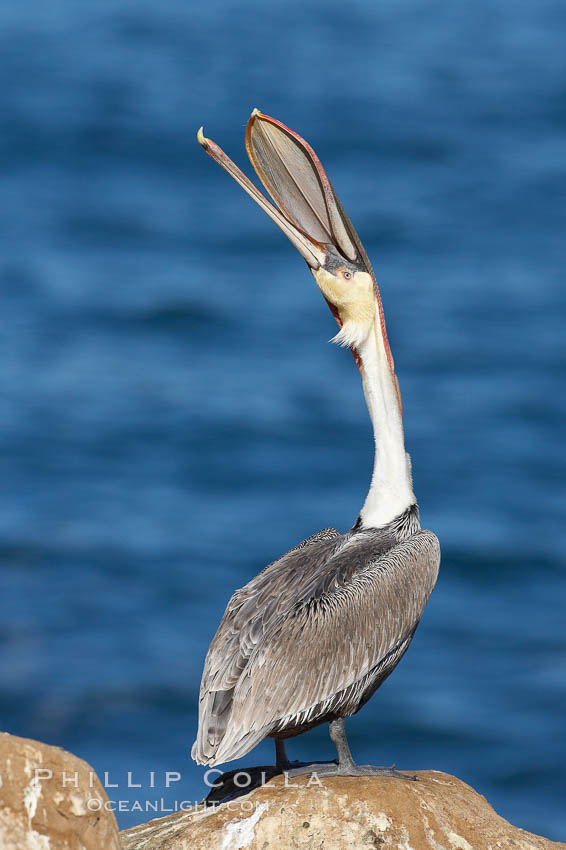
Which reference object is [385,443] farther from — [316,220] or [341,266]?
[316,220]

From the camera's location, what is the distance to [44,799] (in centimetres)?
641

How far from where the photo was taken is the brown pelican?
8266 mm

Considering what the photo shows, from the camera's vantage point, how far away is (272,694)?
27.0ft

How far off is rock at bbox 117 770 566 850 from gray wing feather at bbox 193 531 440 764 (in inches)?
14.3

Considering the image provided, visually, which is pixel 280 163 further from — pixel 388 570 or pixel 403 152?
pixel 403 152

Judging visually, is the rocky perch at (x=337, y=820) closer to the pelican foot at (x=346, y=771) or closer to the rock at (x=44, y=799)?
the pelican foot at (x=346, y=771)

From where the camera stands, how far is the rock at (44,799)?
6336mm

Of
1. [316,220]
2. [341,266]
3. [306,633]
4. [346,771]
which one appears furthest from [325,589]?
[316,220]

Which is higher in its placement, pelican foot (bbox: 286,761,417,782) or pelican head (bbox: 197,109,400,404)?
pelican head (bbox: 197,109,400,404)

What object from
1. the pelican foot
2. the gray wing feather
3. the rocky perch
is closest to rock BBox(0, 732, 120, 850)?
the rocky perch

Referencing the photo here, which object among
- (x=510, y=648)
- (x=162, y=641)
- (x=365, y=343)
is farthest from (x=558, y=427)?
(x=365, y=343)

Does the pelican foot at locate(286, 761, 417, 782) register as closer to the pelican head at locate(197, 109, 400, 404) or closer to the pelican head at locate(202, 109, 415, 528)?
the pelican head at locate(202, 109, 415, 528)

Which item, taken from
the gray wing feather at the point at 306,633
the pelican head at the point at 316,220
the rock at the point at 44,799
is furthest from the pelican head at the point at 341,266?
the rock at the point at 44,799

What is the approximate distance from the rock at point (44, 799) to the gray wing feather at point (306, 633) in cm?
152
